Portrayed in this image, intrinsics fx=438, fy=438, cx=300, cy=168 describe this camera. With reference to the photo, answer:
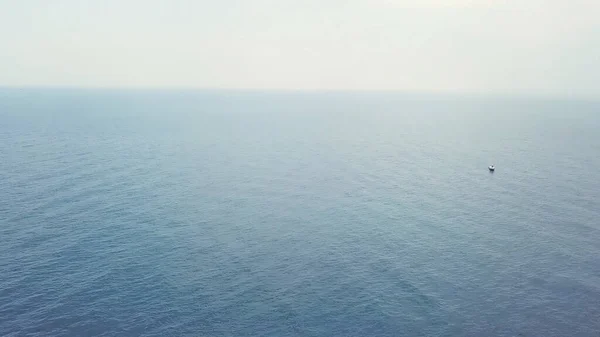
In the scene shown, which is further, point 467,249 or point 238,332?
point 467,249

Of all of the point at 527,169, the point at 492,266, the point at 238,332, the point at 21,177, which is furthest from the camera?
the point at 527,169

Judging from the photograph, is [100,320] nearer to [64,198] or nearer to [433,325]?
[433,325]

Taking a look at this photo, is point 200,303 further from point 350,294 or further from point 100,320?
point 350,294

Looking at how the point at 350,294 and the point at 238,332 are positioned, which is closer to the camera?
the point at 238,332

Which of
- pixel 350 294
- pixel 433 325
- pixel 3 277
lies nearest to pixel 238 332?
pixel 350 294

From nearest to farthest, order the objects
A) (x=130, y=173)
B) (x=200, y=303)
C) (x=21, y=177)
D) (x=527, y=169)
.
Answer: (x=200, y=303) → (x=21, y=177) → (x=130, y=173) → (x=527, y=169)

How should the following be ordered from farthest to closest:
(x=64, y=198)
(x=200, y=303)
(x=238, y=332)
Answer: (x=64, y=198) < (x=200, y=303) < (x=238, y=332)

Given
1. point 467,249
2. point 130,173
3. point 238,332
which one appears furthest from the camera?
point 130,173

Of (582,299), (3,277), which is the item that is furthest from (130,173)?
(582,299)

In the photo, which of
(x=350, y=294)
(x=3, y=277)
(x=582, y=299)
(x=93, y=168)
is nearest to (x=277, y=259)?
(x=350, y=294)
